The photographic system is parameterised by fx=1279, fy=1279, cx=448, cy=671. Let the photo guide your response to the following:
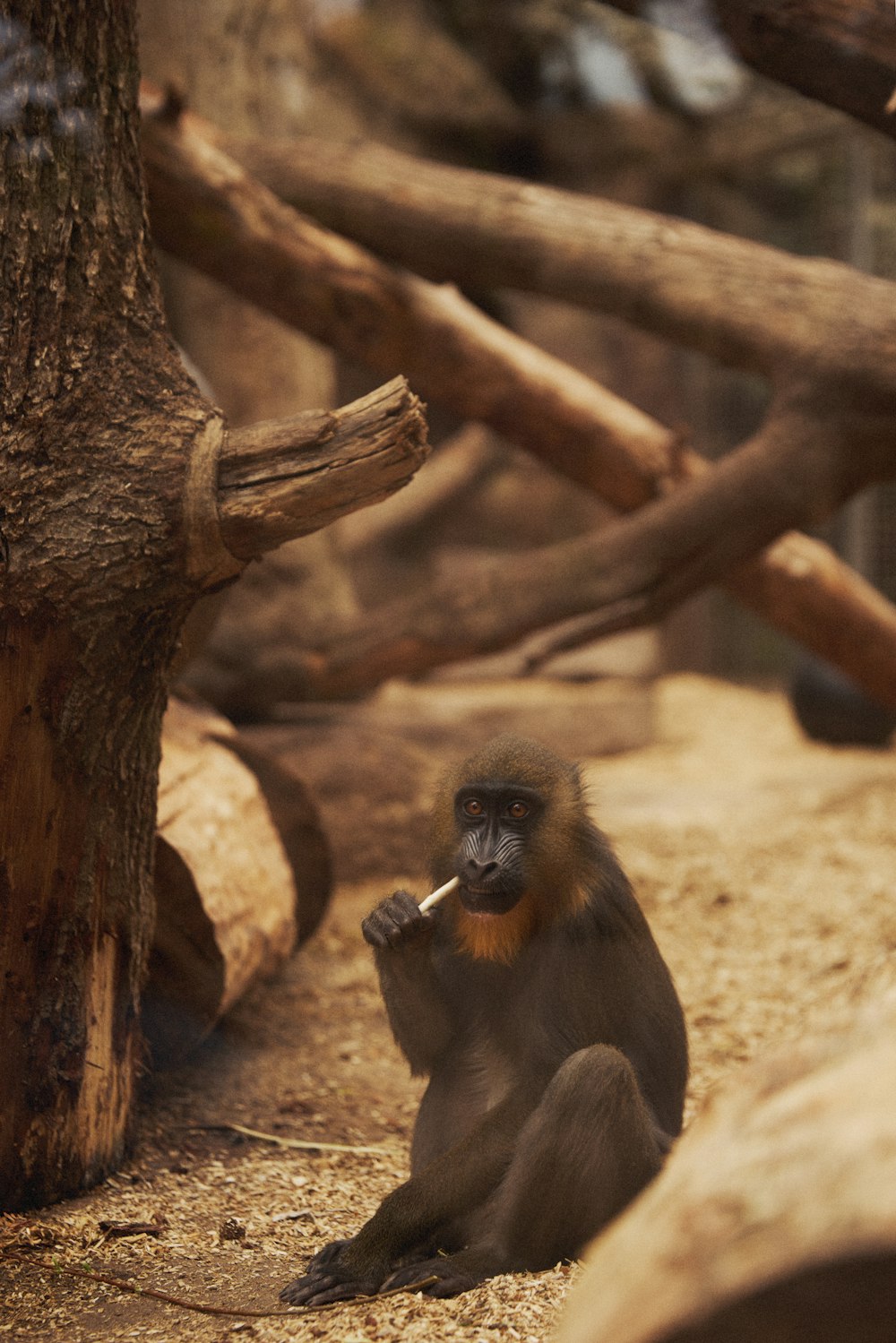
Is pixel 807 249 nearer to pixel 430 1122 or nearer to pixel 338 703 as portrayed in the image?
pixel 338 703

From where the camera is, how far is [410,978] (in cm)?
306

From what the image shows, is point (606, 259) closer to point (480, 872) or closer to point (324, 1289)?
point (480, 872)

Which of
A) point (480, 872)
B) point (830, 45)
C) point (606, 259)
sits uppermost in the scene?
point (830, 45)

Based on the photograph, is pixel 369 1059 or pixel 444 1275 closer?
pixel 444 1275

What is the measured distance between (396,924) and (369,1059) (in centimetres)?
161

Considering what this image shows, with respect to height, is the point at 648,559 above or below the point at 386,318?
below

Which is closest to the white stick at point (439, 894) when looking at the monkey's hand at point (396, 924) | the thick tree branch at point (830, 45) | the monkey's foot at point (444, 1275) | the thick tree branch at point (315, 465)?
the monkey's hand at point (396, 924)

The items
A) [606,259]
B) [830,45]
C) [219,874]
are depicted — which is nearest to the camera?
[830,45]

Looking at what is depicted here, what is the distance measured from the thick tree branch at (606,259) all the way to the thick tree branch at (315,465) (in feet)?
8.31

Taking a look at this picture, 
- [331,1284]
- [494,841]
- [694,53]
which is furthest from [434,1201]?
[694,53]

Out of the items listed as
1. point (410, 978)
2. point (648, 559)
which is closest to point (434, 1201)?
point (410, 978)

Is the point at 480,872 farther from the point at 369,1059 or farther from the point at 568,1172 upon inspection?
the point at 369,1059

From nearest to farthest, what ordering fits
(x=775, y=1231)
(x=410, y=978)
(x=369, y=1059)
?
(x=775, y=1231), (x=410, y=978), (x=369, y=1059)

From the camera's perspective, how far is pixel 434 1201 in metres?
2.77
